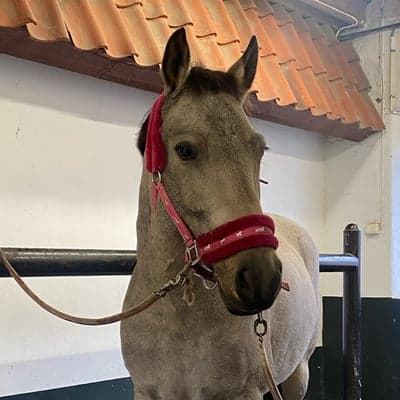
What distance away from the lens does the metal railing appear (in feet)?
4.81

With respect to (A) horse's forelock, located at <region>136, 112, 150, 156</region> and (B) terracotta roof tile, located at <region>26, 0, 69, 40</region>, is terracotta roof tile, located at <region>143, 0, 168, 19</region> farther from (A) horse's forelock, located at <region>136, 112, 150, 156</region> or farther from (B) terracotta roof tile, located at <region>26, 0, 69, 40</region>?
(A) horse's forelock, located at <region>136, 112, 150, 156</region>

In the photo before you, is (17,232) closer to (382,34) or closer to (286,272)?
(286,272)

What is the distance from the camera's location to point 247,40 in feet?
10.00

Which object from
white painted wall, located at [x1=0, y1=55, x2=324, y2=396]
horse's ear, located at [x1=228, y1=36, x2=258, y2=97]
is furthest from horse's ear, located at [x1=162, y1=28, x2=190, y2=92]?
white painted wall, located at [x1=0, y1=55, x2=324, y2=396]

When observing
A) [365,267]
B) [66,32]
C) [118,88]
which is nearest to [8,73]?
[66,32]

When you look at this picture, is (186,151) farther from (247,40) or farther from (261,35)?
(261,35)

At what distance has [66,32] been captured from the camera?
2137 millimetres

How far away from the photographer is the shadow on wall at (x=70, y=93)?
229 cm

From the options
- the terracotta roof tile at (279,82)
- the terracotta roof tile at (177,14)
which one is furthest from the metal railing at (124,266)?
the terracotta roof tile at (177,14)

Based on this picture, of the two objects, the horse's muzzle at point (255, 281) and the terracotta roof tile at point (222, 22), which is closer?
the horse's muzzle at point (255, 281)

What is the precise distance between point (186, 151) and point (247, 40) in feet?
6.47

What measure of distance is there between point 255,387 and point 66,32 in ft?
4.44

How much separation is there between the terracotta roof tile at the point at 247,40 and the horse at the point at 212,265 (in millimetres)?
932

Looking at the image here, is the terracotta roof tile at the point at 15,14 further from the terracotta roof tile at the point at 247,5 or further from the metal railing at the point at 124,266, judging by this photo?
the terracotta roof tile at the point at 247,5
